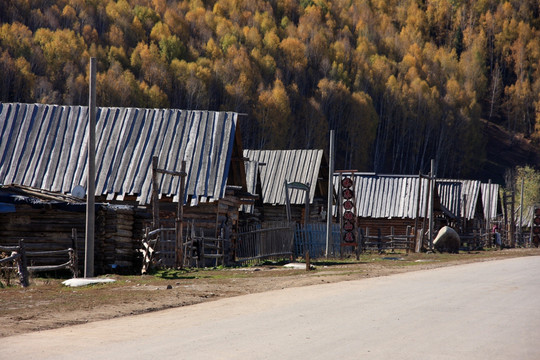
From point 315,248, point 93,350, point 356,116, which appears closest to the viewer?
point 93,350

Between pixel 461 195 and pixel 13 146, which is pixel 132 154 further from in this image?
pixel 461 195

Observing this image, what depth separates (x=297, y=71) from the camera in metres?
115

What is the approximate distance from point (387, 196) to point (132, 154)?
2710 centimetres

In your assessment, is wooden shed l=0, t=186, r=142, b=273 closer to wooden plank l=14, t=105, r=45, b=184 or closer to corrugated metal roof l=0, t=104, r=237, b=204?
corrugated metal roof l=0, t=104, r=237, b=204

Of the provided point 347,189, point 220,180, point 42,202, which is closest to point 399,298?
point 42,202

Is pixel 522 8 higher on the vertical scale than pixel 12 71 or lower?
higher

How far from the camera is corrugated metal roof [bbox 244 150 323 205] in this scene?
138 ft

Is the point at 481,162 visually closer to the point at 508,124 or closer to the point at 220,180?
the point at 508,124

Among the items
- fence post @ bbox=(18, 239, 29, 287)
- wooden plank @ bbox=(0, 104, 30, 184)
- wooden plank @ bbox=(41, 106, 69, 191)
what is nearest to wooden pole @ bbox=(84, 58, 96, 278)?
fence post @ bbox=(18, 239, 29, 287)

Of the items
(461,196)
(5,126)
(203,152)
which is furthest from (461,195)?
(5,126)

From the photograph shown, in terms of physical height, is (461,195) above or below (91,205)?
above

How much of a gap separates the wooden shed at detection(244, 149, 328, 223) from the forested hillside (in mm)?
39978

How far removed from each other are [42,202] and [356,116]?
88.9 metres

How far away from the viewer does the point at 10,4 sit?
97500 mm
